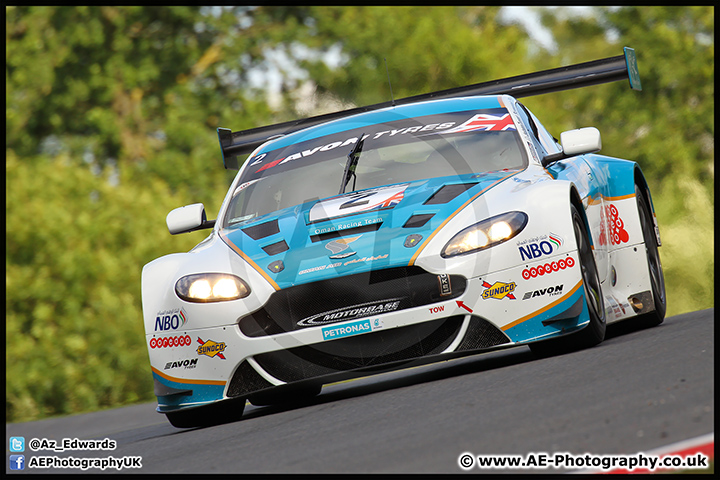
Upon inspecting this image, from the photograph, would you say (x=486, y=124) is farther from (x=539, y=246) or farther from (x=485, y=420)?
(x=485, y=420)

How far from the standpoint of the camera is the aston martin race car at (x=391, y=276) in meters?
4.71

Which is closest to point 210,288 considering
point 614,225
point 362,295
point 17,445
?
point 362,295

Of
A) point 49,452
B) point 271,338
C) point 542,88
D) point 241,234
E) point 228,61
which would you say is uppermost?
point 228,61

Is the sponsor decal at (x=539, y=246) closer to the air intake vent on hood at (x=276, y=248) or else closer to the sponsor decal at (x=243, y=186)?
the air intake vent on hood at (x=276, y=248)

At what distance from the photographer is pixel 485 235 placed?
478cm

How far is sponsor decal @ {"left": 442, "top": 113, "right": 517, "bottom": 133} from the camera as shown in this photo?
19.9 ft

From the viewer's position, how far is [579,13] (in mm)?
25156

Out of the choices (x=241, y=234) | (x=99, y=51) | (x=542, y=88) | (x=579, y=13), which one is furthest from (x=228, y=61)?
(x=241, y=234)

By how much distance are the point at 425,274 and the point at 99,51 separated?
1932 centimetres

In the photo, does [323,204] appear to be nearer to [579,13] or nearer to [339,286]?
[339,286]

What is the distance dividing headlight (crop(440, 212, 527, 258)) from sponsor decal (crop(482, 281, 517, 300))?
188 mm

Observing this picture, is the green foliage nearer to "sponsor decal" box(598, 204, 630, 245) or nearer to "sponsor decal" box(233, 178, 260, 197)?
"sponsor decal" box(233, 178, 260, 197)

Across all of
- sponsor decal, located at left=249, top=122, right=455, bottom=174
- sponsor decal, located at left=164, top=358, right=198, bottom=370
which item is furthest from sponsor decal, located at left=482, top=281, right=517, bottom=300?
sponsor decal, located at left=249, top=122, right=455, bottom=174

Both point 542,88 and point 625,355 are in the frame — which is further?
point 542,88
